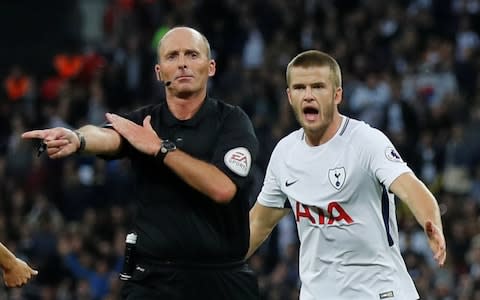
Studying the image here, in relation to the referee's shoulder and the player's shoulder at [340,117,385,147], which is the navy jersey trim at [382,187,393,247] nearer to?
the player's shoulder at [340,117,385,147]

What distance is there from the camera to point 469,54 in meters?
19.7

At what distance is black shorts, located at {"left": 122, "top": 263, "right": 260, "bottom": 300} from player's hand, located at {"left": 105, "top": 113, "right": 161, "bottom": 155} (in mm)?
771

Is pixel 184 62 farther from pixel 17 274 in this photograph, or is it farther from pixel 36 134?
pixel 17 274

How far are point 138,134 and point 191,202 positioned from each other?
0.54 meters

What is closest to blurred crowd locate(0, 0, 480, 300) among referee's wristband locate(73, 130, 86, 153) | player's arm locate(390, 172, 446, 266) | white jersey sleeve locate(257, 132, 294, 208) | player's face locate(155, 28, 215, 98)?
white jersey sleeve locate(257, 132, 294, 208)

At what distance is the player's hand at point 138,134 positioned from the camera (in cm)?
727

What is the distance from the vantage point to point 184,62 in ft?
24.9

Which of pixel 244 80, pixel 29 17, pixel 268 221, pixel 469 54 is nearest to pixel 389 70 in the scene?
pixel 469 54

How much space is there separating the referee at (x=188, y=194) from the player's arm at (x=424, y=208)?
2.93 ft

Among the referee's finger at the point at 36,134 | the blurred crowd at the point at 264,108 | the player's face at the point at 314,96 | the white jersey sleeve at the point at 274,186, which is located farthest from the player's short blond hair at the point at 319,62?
the blurred crowd at the point at 264,108

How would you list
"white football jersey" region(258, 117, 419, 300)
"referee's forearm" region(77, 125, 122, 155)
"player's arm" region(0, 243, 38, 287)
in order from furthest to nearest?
"white football jersey" region(258, 117, 419, 300), "player's arm" region(0, 243, 38, 287), "referee's forearm" region(77, 125, 122, 155)

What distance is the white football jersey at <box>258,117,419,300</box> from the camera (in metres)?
7.70

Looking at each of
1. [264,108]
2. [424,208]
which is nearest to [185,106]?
[424,208]

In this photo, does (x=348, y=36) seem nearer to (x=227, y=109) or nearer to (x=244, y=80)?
(x=244, y=80)
